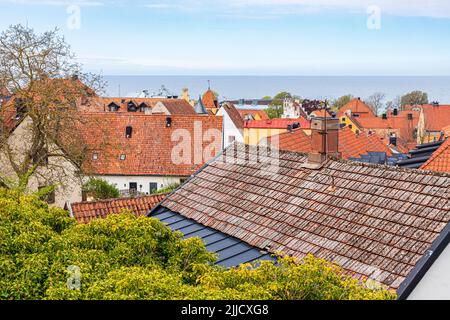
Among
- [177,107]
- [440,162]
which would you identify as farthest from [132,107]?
[440,162]

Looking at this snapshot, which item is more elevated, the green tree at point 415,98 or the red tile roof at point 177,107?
the green tree at point 415,98

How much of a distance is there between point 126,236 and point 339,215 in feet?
18.7

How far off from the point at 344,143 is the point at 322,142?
70.0 ft

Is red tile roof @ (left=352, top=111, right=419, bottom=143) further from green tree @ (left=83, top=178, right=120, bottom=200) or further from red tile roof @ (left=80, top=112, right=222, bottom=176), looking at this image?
green tree @ (left=83, top=178, right=120, bottom=200)

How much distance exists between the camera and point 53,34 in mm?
28172

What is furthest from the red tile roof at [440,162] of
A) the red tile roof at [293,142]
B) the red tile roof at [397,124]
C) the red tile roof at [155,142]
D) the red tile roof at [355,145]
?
the red tile roof at [397,124]

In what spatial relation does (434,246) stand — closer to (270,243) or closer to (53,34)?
(270,243)

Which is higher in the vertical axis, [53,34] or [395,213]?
[53,34]

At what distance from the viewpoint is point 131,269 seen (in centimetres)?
801

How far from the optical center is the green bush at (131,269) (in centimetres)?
725

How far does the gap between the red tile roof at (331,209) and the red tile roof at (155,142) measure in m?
18.7

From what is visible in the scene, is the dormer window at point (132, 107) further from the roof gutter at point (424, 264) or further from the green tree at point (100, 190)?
the roof gutter at point (424, 264)

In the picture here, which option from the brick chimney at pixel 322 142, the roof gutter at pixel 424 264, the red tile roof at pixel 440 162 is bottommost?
the roof gutter at pixel 424 264
